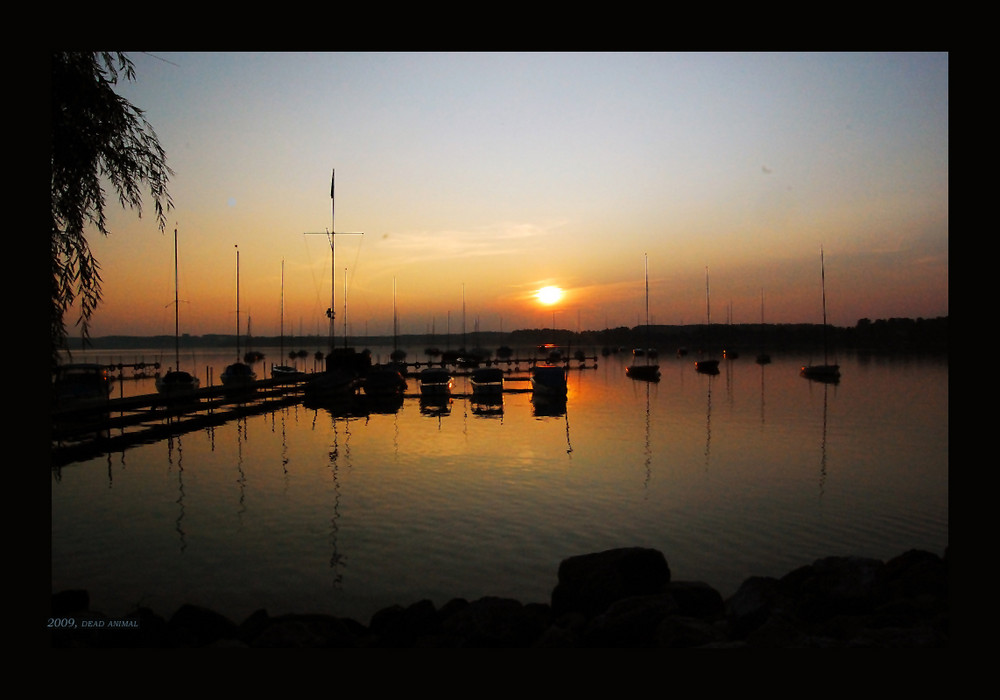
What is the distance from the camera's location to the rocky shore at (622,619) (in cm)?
1063

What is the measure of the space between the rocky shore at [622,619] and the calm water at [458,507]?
6.70ft

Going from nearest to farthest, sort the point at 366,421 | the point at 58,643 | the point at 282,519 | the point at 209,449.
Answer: the point at 58,643 < the point at 282,519 < the point at 209,449 < the point at 366,421

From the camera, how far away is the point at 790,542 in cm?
1923

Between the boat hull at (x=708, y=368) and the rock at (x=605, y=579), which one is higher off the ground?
the boat hull at (x=708, y=368)

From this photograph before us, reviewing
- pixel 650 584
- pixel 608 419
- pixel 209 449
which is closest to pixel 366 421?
pixel 209 449

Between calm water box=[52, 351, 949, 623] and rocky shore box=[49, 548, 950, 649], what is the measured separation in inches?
80.4

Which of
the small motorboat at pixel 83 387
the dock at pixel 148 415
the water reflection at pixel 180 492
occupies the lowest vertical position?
the water reflection at pixel 180 492

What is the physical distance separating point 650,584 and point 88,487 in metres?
24.8

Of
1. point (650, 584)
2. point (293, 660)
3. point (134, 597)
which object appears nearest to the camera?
point (293, 660)

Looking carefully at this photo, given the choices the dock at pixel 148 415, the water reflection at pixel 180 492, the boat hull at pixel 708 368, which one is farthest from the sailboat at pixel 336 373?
the boat hull at pixel 708 368

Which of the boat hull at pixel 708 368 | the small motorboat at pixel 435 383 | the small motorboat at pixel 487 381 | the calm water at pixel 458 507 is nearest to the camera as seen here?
the calm water at pixel 458 507

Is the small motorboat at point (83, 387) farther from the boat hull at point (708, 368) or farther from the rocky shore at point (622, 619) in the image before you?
the boat hull at point (708, 368)

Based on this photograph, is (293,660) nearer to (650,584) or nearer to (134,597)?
(650,584)

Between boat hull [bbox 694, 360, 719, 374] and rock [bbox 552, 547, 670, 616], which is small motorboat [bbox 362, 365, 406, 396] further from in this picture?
boat hull [bbox 694, 360, 719, 374]
